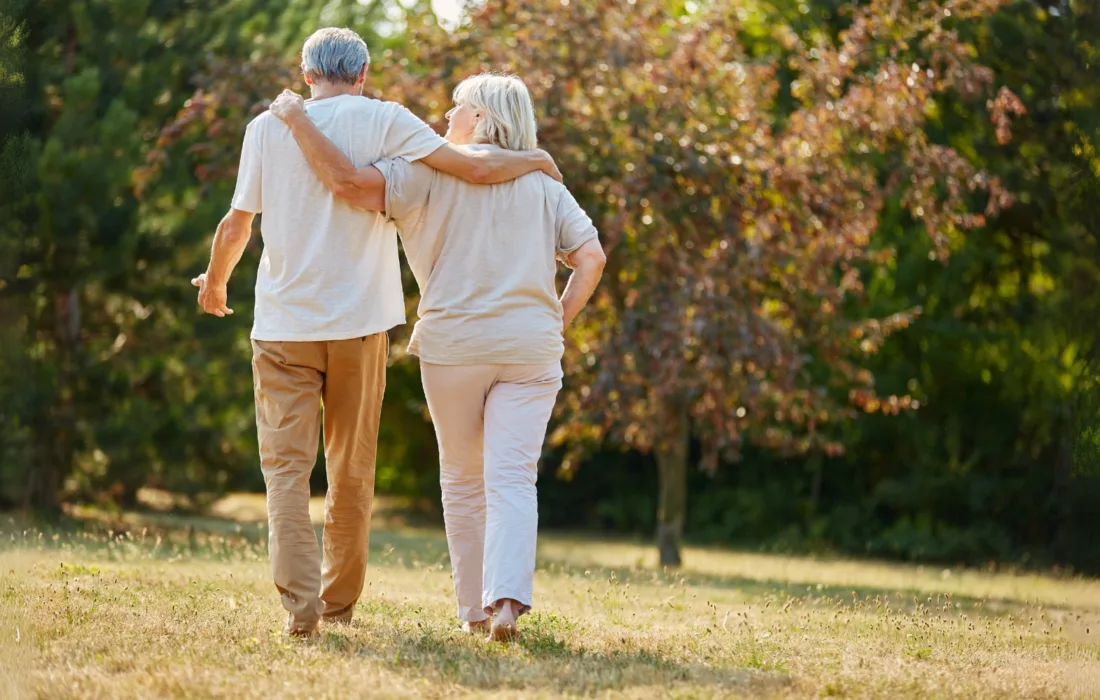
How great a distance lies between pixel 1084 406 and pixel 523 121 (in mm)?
1953

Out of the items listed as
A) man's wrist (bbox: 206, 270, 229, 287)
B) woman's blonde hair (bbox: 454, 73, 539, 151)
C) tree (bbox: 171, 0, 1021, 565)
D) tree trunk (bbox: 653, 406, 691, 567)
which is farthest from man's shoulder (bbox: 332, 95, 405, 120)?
tree trunk (bbox: 653, 406, 691, 567)

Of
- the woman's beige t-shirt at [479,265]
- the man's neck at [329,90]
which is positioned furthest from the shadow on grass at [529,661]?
the man's neck at [329,90]

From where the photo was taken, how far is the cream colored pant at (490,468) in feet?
13.3

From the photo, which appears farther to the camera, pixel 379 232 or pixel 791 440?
pixel 791 440

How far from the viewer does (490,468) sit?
4.12m

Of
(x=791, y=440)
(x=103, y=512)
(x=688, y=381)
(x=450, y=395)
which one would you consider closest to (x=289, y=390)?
(x=450, y=395)

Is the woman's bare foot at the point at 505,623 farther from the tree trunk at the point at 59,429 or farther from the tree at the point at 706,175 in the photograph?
the tree trunk at the point at 59,429

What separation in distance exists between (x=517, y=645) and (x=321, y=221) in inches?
55.4

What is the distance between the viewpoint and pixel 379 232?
164 inches

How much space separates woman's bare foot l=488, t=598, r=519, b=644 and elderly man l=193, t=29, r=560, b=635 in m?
0.54

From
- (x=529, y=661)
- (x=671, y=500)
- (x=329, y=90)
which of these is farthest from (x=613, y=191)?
(x=529, y=661)

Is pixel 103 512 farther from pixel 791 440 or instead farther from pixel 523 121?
pixel 523 121

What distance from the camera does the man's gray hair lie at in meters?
4.13

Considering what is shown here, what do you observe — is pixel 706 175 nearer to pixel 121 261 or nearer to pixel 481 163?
pixel 121 261
